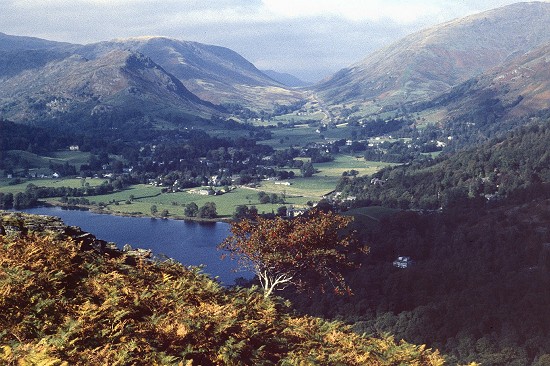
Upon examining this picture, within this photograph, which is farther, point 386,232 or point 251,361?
point 386,232

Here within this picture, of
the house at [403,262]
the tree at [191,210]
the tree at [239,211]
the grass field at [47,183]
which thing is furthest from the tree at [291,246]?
the grass field at [47,183]

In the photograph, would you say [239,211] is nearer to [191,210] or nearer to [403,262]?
[191,210]

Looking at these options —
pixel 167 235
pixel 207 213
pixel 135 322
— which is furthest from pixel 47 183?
pixel 135 322

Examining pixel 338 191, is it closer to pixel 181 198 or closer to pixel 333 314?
pixel 181 198

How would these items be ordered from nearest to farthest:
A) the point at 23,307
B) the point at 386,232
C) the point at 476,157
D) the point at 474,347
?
the point at 23,307
the point at 474,347
the point at 386,232
the point at 476,157

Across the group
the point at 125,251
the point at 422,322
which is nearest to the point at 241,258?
the point at 125,251

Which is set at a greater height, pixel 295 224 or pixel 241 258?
pixel 295 224
